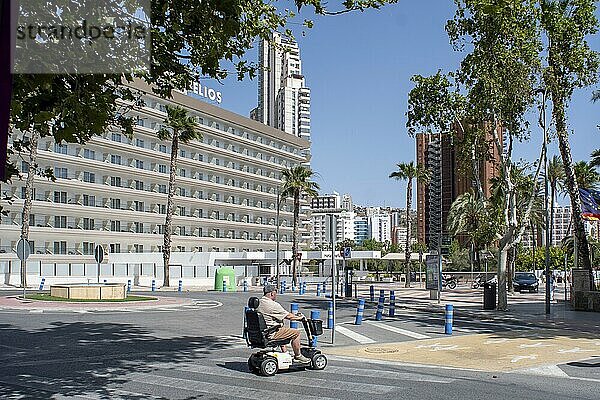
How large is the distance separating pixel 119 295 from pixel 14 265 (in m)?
33.5

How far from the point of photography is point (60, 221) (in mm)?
68500

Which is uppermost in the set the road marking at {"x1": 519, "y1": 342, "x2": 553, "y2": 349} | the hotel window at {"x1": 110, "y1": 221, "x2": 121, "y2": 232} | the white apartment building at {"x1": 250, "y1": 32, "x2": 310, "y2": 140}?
the white apartment building at {"x1": 250, "y1": 32, "x2": 310, "y2": 140}

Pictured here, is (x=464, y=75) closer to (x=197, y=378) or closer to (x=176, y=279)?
(x=197, y=378)

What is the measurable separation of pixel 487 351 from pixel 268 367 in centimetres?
625

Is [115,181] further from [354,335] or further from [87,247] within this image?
[354,335]

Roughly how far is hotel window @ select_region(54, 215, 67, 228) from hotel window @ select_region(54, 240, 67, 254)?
1.56 m

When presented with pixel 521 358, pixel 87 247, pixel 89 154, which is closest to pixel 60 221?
pixel 87 247

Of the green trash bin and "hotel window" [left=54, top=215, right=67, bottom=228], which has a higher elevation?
"hotel window" [left=54, top=215, right=67, bottom=228]

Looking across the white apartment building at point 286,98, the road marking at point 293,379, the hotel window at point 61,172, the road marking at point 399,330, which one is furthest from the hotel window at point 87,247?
the white apartment building at point 286,98

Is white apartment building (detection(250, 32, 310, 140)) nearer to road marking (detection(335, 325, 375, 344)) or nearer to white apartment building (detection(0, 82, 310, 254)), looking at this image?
white apartment building (detection(0, 82, 310, 254))

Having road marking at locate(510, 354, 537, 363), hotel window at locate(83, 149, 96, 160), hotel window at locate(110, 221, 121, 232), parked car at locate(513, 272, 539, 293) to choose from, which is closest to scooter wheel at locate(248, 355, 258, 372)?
road marking at locate(510, 354, 537, 363)

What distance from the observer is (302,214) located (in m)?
112

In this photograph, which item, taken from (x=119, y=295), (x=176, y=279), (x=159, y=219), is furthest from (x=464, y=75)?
(x=159, y=219)

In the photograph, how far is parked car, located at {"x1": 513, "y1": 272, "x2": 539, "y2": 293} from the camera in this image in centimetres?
5188
